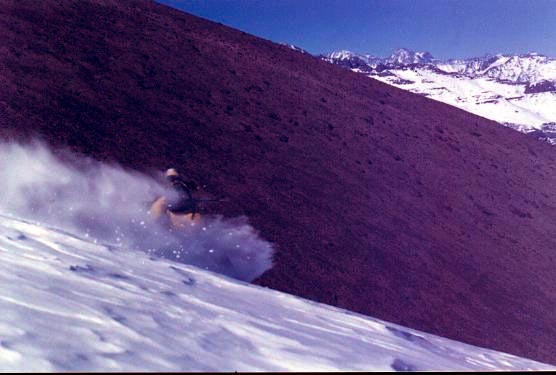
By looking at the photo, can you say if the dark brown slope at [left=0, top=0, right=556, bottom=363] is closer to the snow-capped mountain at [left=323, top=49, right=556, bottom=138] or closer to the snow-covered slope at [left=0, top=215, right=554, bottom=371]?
the snow-covered slope at [left=0, top=215, right=554, bottom=371]

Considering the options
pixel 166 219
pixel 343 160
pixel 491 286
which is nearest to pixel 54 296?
pixel 166 219

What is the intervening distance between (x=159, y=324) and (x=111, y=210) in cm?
603

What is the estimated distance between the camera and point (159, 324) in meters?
2.99

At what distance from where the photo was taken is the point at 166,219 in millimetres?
9023

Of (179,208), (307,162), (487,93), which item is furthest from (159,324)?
(487,93)

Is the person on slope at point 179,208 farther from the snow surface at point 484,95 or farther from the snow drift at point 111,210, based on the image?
the snow surface at point 484,95

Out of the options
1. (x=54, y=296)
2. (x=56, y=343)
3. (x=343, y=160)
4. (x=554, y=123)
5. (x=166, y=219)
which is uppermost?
(x=554, y=123)

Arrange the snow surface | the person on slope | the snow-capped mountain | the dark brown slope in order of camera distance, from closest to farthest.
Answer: the person on slope < the dark brown slope < the snow-capped mountain < the snow surface

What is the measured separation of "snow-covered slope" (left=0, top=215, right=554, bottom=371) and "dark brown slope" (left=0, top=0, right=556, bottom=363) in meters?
4.03

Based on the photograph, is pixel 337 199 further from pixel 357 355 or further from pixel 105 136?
pixel 357 355

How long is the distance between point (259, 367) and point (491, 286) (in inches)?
403

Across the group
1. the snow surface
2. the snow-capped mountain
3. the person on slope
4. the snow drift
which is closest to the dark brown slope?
the snow drift

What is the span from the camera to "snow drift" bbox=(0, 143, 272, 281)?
26.6 feet

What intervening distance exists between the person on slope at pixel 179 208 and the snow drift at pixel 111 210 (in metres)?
0.14
